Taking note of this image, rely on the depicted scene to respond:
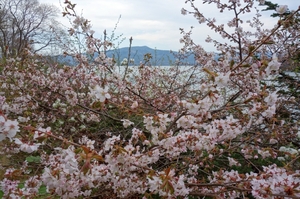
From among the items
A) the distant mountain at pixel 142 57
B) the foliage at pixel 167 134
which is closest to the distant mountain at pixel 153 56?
the distant mountain at pixel 142 57

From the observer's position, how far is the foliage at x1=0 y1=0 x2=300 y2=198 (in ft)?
4.25

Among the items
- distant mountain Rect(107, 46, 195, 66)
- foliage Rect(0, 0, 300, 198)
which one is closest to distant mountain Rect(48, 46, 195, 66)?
distant mountain Rect(107, 46, 195, 66)

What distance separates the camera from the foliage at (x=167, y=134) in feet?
4.25

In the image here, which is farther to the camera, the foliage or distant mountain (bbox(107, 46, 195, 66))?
distant mountain (bbox(107, 46, 195, 66))

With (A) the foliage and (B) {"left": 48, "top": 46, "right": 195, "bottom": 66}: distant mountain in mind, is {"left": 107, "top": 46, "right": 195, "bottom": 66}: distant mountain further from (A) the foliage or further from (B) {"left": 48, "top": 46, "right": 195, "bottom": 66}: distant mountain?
(A) the foliage

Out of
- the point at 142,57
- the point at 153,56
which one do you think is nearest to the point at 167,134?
the point at 142,57

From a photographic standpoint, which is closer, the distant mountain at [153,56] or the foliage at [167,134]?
the foliage at [167,134]

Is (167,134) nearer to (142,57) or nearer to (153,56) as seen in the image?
(142,57)

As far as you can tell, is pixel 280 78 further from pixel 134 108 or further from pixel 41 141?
pixel 41 141

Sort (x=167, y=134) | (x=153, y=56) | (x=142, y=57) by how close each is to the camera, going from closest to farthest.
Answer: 1. (x=167, y=134)
2. (x=142, y=57)
3. (x=153, y=56)

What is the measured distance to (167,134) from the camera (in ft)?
5.29

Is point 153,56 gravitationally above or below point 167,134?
above

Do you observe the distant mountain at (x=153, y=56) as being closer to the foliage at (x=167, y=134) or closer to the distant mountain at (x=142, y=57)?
the distant mountain at (x=142, y=57)

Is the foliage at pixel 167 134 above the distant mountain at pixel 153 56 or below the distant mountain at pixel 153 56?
below
